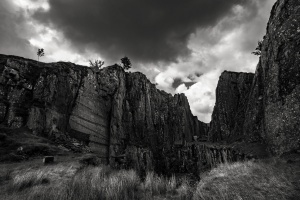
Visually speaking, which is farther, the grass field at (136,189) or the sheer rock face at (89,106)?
the sheer rock face at (89,106)

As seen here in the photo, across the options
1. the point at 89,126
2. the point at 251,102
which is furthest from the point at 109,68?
the point at 251,102

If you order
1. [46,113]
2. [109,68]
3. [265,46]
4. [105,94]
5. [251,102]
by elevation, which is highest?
[109,68]

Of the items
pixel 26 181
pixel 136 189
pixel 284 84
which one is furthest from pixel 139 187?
pixel 284 84

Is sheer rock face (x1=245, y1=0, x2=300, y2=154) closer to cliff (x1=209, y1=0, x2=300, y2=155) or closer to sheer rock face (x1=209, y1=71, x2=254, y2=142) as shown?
cliff (x1=209, y1=0, x2=300, y2=155)

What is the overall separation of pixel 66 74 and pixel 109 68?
14551mm

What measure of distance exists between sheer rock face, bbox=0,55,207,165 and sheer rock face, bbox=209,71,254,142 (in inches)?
648

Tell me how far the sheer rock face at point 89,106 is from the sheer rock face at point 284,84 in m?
32.0

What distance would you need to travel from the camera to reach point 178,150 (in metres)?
54.6

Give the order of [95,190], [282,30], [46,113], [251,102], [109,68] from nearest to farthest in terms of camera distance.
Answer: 1. [95,190]
2. [282,30]
3. [46,113]
4. [251,102]
5. [109,68]

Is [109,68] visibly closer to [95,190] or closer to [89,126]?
[89,126]

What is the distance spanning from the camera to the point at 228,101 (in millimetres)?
56719

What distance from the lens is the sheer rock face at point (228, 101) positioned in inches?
2085

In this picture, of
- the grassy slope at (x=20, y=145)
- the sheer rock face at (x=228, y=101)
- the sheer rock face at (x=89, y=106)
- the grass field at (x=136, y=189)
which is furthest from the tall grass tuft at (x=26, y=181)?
the sheer rock face at (x=228, y=101)

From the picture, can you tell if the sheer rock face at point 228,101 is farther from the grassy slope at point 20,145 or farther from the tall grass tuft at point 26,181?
the tall grass tuft at point 26,181
